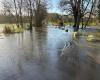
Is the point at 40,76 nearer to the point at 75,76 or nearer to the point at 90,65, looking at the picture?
the point at 75,76

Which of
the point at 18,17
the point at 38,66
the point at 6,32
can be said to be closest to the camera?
the point at 38,66

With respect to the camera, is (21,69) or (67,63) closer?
(21,69)

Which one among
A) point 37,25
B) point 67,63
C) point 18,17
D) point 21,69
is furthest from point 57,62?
point 37,25

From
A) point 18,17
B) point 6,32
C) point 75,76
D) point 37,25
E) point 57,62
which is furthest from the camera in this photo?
point 37,25

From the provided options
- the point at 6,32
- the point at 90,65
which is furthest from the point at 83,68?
the point at 6,32

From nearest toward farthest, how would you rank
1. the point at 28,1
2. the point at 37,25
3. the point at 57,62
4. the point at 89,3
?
the point at 57,62
the point at 89,3
the point at 28,1
the point at 37,25

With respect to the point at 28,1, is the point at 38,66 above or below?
below

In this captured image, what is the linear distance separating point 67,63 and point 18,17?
36.2m

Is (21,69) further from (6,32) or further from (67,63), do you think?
(6,32)

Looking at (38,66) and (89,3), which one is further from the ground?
(89,3)

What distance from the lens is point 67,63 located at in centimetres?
966

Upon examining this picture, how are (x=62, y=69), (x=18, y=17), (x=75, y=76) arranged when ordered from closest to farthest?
(x=75, y=76) < (x=62, y=69) < (x=18, y=17)

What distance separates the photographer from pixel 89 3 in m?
40.5

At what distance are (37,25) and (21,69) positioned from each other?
4707 centimetres
